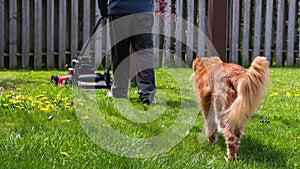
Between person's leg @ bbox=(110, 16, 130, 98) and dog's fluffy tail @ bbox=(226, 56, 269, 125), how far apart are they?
2.03 m

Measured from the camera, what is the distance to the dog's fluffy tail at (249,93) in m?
2.68

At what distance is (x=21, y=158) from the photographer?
92.0 inches

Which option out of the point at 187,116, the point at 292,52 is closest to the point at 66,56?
the point at 292,52

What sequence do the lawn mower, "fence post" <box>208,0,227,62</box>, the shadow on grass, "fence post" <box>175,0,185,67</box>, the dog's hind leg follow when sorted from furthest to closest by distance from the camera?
"fence post" <box>175,0,185,67</box> < the lawn mower < "fence post" <box>208,0,227,62</box> < the dog's hind leg < the shadow on grass

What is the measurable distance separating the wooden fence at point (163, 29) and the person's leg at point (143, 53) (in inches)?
136

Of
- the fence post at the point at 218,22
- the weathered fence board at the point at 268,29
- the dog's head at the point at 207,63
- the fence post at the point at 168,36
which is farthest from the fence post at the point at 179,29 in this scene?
the dog's head at the point at 207,63

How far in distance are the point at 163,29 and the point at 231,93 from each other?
670cm

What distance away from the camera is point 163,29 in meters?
9.41

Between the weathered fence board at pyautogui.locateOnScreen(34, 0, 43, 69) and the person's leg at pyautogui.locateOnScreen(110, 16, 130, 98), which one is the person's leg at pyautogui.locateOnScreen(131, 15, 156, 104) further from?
the weathered fence board at pyautogui.locateOnScreen(34, 0, 43, 69)

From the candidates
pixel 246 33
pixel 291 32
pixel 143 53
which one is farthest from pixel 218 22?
pixel 291 32

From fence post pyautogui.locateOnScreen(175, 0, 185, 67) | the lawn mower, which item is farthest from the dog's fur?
fence post pyautogui.locateOnScreen(175, 0, 185, 67)

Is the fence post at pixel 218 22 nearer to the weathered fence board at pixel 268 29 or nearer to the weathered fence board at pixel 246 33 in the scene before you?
the weathered fence board at pixel 246 33

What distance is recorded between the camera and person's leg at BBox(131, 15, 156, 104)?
A: 4527 millimetres

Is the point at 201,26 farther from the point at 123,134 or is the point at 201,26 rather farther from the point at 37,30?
the point at 123,134
